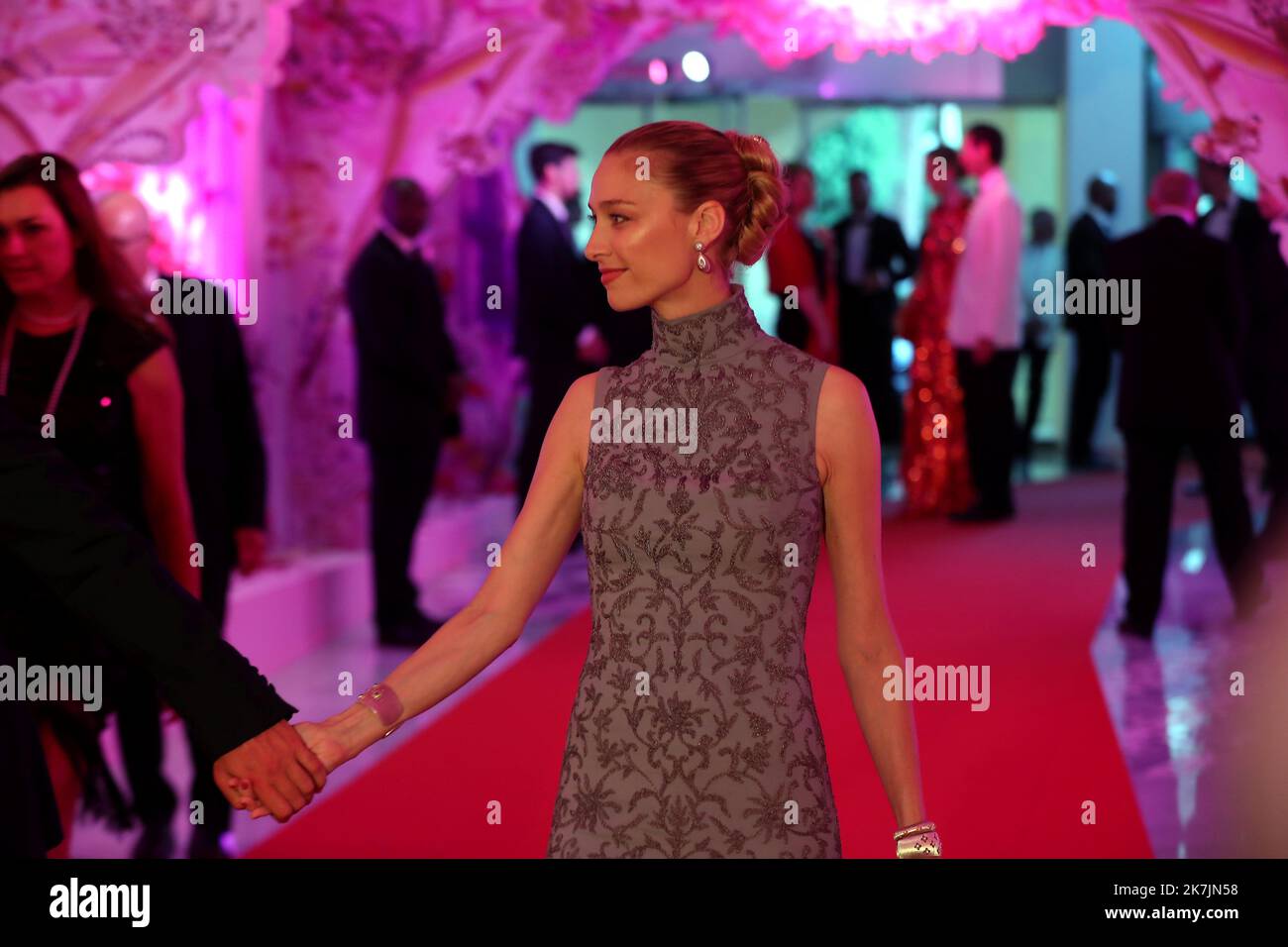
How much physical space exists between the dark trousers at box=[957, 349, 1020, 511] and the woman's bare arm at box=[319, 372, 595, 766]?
18.8ft

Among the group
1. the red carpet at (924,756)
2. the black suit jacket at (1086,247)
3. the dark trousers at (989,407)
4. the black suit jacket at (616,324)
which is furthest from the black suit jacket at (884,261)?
the red carpet at (924,756)

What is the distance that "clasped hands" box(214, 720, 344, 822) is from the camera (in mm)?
1825

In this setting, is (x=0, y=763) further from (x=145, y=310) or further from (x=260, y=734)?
(x=145, y=310)

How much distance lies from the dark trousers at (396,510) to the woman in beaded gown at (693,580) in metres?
3.77

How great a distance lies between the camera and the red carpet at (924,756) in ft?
11.7

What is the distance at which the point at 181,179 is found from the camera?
223 inches

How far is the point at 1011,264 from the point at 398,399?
9.55 ft

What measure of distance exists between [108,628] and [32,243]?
1.43 meters

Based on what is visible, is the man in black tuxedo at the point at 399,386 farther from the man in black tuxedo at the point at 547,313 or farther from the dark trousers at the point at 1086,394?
the dark trousers at the point at 1086,394

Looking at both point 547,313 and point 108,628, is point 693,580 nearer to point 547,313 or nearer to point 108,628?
point 108,628
